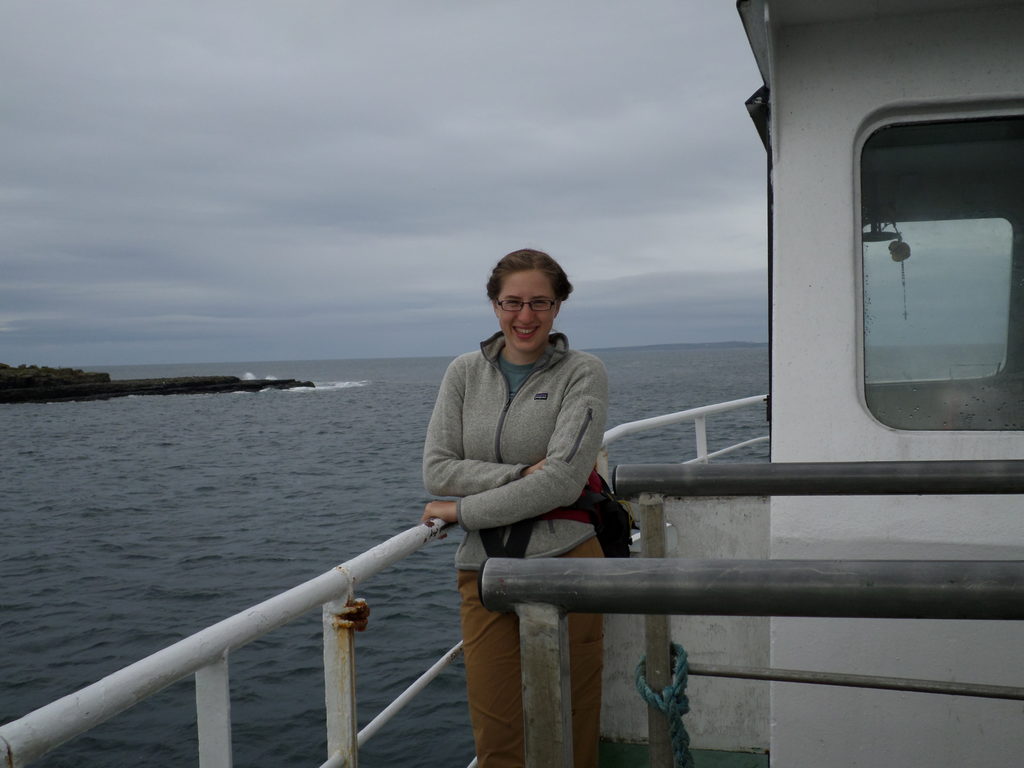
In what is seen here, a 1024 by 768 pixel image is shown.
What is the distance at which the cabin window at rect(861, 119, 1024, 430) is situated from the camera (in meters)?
2.37

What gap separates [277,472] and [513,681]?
30.6m

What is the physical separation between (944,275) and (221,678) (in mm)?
2144

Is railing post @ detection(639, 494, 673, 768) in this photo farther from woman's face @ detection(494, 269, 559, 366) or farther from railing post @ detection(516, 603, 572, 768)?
woman's face @ detection(494, 269, 559, 366)

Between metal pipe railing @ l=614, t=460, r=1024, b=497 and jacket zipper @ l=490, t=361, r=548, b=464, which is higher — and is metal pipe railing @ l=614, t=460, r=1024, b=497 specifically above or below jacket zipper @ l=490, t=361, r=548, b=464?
below

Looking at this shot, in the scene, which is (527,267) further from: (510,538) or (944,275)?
(944,275)

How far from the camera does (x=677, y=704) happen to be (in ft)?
4.85

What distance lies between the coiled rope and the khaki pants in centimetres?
Answer: 79

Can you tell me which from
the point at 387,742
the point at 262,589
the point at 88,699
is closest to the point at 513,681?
the point at 88,699

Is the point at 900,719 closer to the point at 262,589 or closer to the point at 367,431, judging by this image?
the point at 262,589

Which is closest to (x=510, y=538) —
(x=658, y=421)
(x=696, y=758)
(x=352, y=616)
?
(x=352, y=616)

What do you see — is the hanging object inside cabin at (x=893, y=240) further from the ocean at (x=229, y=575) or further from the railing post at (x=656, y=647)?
the ocean at (x=229, y=575)

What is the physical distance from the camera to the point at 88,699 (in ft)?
4.44

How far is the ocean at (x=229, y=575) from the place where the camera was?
8656mm

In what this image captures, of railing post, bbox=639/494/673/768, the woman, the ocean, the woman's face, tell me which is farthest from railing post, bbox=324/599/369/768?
the ocean
